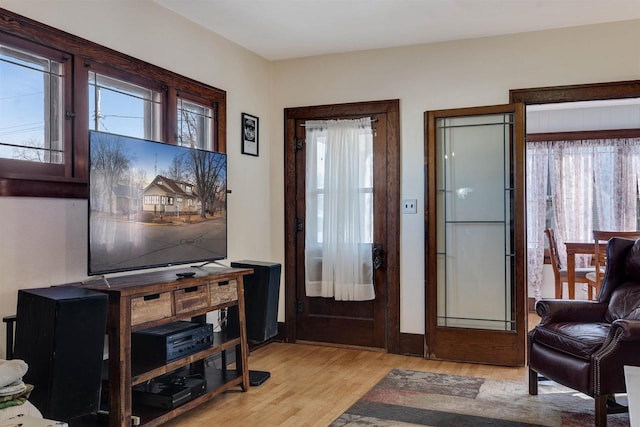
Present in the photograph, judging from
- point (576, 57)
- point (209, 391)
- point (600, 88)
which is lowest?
point (209, 391)

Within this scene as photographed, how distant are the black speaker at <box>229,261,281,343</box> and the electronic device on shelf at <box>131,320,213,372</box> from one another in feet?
1.84

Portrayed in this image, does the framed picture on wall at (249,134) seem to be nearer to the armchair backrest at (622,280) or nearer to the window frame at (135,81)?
the window frame at (135,81)

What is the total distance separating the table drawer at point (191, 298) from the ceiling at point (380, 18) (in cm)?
189

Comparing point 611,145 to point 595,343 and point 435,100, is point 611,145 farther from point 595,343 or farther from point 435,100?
point 595,343

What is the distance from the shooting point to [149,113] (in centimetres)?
364

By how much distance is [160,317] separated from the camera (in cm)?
286

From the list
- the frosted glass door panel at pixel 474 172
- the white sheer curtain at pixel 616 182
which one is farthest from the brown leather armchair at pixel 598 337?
the white sheer curtain at pixel 616 182

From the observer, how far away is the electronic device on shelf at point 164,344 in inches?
117

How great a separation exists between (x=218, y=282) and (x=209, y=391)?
64cm

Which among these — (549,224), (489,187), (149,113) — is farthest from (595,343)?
(549,224)

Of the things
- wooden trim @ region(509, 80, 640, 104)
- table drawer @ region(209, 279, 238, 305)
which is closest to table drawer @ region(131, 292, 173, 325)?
table drawer @ region(209, 279, 238, 305)

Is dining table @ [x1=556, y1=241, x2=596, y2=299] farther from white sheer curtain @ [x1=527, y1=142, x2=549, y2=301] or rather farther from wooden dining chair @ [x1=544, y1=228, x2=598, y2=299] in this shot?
white sheer curtain @ [x1=527, y1=142, x2=549, y2=301]

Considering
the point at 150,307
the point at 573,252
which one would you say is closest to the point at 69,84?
the point at 150,307

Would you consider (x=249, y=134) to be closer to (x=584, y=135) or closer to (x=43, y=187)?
(x=43, y=187)
